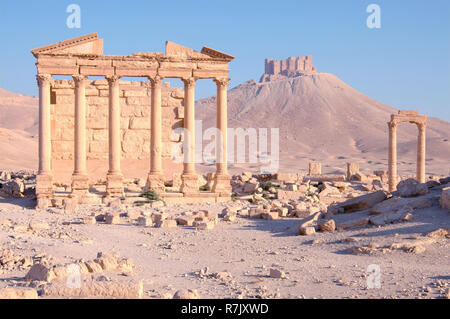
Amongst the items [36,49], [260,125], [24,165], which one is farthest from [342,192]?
[260,125]

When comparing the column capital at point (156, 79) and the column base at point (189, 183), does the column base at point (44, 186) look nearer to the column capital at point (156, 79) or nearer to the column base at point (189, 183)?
the column base at point (189, 183)

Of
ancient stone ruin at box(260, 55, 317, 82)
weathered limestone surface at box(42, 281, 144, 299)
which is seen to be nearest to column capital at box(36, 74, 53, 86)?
weathered limestone surface at box(42, 281, 144, 299)

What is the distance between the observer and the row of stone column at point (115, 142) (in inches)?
883

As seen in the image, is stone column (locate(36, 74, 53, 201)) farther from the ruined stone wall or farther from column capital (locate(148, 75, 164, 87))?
the ruined stone wall

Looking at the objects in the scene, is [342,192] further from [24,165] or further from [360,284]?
[24,165]

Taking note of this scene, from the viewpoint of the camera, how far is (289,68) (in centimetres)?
15975

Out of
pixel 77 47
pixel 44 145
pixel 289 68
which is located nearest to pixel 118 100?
pixel 77 47

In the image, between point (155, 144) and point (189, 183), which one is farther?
point (155, 144)

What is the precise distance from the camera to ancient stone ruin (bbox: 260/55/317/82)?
518 ft

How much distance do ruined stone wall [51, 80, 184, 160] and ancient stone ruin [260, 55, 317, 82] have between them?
131063mm

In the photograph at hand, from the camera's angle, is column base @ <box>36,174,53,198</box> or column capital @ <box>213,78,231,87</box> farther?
column capital @ <box>213,78,231,87</box>

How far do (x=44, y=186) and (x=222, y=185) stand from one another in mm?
7668

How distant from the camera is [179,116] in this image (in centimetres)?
2856

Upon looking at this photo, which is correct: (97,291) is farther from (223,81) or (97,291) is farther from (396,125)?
(396,125)
